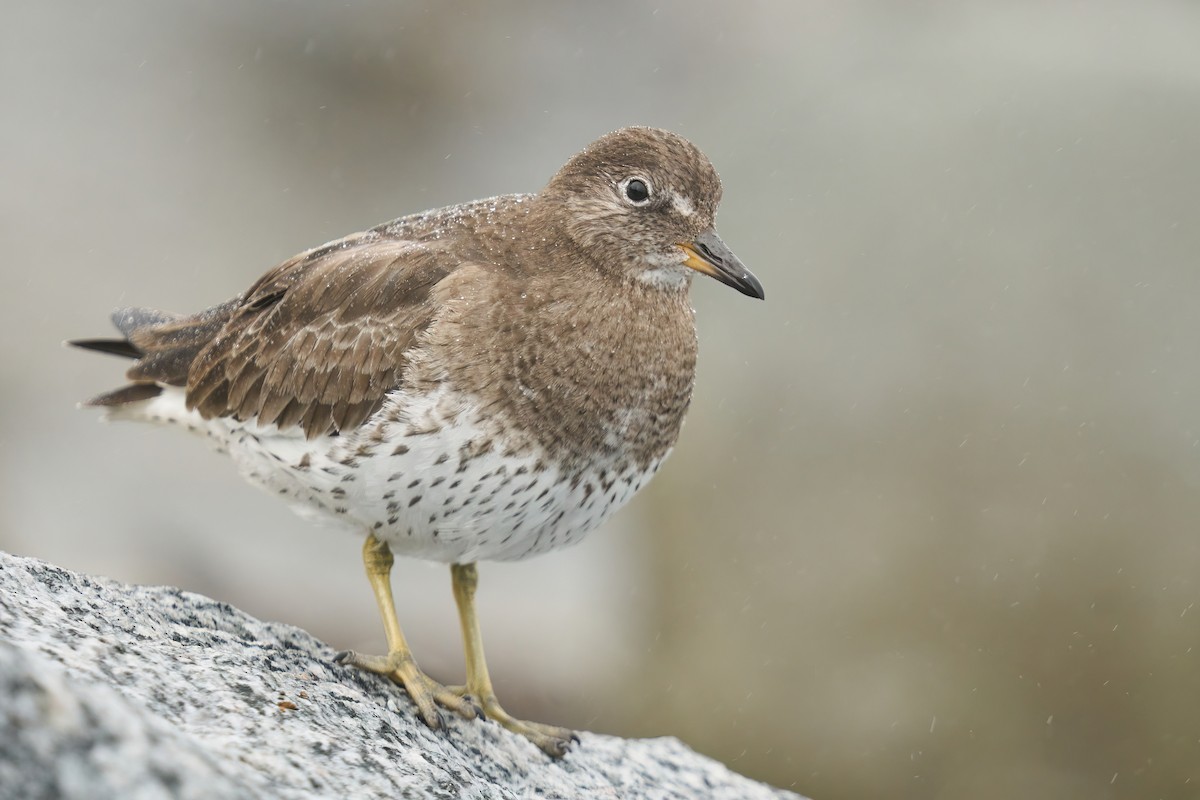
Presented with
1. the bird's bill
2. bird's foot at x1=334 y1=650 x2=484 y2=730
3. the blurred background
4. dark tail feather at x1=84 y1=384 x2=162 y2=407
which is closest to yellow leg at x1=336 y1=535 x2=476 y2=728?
bird's foot at x1=334 y1=650 x2=484 y2=730

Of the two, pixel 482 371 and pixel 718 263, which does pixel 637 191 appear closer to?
pixel 718 263

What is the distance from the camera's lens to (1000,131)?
9461 mm

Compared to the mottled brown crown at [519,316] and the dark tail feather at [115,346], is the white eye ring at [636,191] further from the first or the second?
the dark tail feather at [115,346]

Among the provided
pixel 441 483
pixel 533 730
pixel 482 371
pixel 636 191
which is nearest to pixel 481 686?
pixel 533 730

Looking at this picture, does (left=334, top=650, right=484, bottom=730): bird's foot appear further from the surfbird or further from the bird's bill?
the bird's bill

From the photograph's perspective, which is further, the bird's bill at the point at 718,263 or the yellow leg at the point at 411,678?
the bird's bill at the point at 718,263

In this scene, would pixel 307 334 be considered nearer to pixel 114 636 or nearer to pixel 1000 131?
pixel 114 636

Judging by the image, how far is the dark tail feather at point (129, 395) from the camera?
566cm

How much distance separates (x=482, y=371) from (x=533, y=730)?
1418 millimetres

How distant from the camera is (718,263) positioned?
15.9ft

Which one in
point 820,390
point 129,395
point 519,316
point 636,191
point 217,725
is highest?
point 820,390

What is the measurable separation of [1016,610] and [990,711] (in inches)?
24.2

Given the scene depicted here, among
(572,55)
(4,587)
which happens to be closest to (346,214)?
(572,55)

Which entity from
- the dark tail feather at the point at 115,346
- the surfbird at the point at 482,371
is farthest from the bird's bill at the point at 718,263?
the dark tail feather at the point at 115,346
